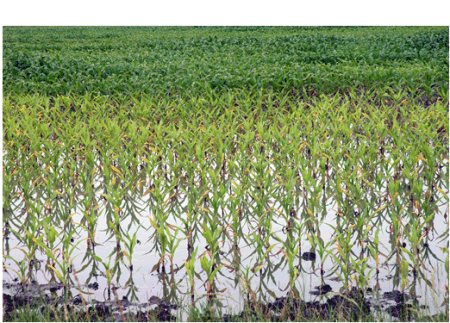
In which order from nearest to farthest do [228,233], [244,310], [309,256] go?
[244,310], [309,256], [228,233]

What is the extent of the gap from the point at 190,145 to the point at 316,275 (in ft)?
6.76

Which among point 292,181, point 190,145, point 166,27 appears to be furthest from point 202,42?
point 292,181

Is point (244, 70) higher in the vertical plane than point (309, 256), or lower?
higher

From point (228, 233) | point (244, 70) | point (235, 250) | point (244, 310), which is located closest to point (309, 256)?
point (235, 250)

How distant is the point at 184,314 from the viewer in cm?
242

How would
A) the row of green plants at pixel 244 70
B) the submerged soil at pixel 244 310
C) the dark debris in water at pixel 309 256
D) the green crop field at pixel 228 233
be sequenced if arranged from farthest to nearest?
the row of green plants at pixel 244 70 → the dark debris in water at pixel 309 256 → the green crop field at pixel 228 233 → the submerged soil at pixel 244 310

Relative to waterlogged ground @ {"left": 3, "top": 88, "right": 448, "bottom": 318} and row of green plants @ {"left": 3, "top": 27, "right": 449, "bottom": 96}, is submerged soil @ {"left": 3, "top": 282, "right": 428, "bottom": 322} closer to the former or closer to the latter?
waterlogged ground @ {"left": 3, "top": 88, "right": 448, "bottom": 318}

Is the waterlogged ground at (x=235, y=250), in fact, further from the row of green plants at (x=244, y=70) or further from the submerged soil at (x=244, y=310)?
the row of green plants at (x=244, y=70)

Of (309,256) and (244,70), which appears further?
(244,70)

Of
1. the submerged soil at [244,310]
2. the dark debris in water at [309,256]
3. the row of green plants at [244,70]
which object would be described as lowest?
the submerged soil at [244,310]

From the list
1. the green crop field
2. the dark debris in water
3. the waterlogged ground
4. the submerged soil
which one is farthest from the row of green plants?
the submerged soil

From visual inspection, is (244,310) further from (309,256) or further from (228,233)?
(228,233)

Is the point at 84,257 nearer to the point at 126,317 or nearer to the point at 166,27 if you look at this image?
the point at 126,317

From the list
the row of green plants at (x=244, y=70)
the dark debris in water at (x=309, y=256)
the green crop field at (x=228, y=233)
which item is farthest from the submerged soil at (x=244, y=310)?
the row of green plants at (x=244, y=70)
